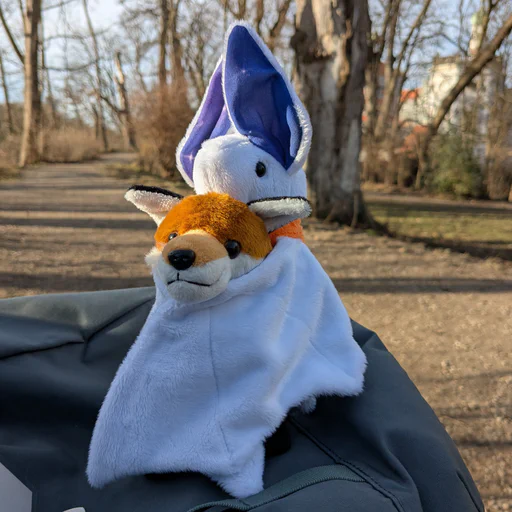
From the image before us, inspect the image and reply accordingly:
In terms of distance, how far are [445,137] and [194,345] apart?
37.8 feet

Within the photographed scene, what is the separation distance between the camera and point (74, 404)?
1.45 meters

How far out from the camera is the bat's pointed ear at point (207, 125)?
4.66ft

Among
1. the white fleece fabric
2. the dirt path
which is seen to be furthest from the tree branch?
the white fleece fabric

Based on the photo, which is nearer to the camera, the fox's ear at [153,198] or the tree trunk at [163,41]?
the fox's ear at [153,198]

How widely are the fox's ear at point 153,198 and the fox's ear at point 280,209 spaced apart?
0.25 meters

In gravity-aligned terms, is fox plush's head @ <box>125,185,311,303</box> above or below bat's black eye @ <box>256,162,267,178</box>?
below

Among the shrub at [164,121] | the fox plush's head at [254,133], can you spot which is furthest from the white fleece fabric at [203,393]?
the shrub at [164,121]

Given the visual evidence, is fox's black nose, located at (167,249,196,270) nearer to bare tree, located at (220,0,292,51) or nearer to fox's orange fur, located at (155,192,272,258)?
fox's orange fur, located at (155,192,272,258)

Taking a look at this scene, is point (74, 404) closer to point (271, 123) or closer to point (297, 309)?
point (297, 309)

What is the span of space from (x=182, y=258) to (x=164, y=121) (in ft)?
32.6

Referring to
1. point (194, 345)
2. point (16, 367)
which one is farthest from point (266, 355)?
point (16, 367)

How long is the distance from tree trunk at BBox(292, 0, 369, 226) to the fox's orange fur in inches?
174

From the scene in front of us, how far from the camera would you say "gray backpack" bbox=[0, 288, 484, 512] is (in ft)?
3.45

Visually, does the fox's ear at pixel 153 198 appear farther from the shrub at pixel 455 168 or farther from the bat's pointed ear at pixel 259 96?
the shrub at pixel 455 168
